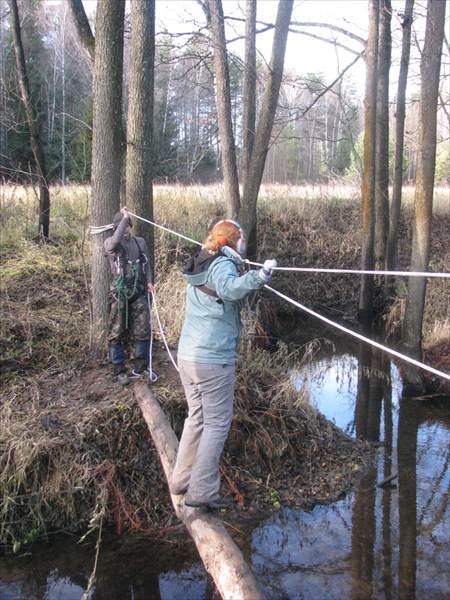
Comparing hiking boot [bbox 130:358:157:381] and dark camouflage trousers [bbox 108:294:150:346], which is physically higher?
dark camouflage trousers [bbox 108:294:150:346]

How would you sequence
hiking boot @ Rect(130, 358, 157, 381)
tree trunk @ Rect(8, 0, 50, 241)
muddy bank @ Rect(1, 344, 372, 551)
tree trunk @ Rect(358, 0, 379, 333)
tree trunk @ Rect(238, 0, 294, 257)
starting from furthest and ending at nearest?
tree trunk @ Rect(358, 0, 379, 333) < tree trunk @ Rect(8, 0, 50, 241) < tree trunk @ Rect(238, 0, 294, 257) < hiking boot @ Rect(130, 358, 157, 381) < muddy bank @ Rect(1, 344, 372, 551)

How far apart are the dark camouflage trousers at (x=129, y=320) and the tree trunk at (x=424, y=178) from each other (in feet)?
16.2

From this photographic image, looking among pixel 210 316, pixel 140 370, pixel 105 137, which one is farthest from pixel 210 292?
pixel 105 137

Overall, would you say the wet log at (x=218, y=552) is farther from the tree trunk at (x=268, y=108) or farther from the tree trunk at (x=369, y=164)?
the tree trunk at (x=369, y=164)

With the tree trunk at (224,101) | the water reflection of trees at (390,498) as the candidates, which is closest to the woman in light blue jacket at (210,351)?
the water reflection of trees at (390,498)

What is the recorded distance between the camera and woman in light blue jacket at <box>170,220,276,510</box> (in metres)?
3.88

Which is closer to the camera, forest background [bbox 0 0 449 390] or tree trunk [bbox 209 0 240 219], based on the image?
forest background [bbox 0 0 449 390]

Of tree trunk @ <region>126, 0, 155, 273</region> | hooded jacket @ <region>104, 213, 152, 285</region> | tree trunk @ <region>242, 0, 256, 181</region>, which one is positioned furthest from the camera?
tree trunk @ <region>242, 0, 256, 181</region>

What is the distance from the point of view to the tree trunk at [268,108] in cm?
1027

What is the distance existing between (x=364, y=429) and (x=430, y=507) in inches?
84.0

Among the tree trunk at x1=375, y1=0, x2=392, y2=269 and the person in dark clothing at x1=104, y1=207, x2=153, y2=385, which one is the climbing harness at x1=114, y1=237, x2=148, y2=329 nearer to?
the person in dark clothing at x1=104, y1=207, x2=153, y2=385

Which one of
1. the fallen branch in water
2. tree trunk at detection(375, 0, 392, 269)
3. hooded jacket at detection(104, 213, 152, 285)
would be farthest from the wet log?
tree trunk at detection(375, 0, 392, 269)

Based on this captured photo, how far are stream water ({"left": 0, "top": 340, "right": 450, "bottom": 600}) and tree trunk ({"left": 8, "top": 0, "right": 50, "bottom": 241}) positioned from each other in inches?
295

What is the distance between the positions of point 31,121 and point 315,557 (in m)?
9.21
